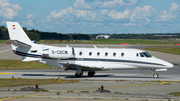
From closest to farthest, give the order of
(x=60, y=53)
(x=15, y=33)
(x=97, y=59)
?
1. (x=97, y=59)
2. (x=60, y=53)
3. (x=15, y=33)

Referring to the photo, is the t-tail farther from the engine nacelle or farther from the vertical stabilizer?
the engine nacelle

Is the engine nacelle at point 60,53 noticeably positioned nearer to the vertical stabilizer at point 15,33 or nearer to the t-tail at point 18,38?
the t-tail at point 18,38

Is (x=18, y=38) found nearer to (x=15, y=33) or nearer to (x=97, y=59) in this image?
(x=15, y=33)

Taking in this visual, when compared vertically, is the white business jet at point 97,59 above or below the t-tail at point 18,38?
below

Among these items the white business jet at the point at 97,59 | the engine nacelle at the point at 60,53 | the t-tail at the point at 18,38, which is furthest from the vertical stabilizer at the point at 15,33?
the engine nacelle at the point at 60,53

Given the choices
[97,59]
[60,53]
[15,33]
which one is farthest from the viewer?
[15,33]

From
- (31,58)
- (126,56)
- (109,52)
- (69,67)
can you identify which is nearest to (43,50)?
(31,58)

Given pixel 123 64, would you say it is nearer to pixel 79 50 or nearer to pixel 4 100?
pixel 79 50

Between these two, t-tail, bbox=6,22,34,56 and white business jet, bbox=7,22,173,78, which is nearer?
white business jet, bbox=7,22,173,78

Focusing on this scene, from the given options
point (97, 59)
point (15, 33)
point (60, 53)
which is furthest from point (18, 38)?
point (97, 59)

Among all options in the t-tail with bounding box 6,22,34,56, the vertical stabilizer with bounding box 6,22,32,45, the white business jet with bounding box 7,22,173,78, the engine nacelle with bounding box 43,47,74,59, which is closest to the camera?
the white business jet with bounding box 7,22,173,78

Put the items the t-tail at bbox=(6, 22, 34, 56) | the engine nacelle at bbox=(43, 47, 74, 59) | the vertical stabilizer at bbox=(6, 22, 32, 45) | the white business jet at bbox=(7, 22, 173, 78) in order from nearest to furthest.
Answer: the white business jet at bbox=(7, 22, 173, 78) < the engine nacelle at bbox=(43, 47, 74, 59) < the t-tail at bbox=(6, 22, 34, 56) < the vertical stabilizer at bbox=(6, 22, 32, 45)

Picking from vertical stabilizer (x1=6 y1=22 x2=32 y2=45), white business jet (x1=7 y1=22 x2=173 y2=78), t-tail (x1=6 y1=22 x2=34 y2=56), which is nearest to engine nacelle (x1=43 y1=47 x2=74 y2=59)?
white business jet (x1=7 y1=22 x2=173 y2=78)

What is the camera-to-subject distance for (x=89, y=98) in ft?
52.9
